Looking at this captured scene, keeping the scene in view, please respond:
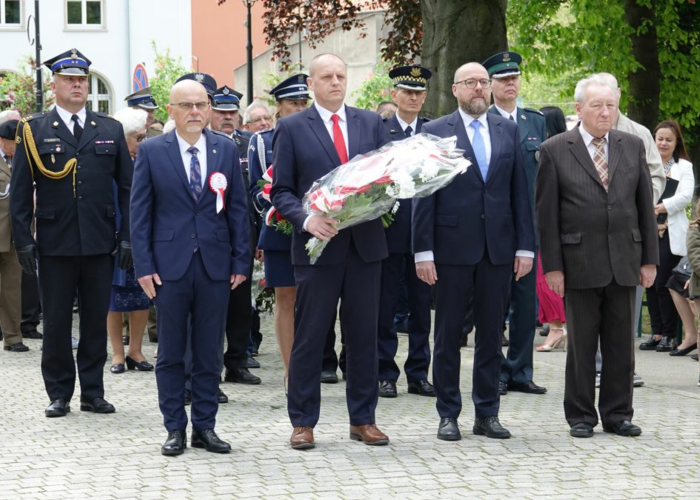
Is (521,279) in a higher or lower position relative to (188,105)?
lower

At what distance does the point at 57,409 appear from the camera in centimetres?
879

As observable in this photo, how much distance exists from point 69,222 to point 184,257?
1744 mm

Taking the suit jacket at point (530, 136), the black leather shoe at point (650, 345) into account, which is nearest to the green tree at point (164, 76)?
the black leather shoe at point (650, 345)

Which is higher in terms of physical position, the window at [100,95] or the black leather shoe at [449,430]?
the window at [100,95]

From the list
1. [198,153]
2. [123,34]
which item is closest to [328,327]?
[198,153]

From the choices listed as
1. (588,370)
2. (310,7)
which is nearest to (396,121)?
(588,370)

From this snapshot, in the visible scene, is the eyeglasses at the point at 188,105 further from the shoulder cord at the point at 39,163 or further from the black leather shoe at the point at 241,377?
the black leather shoe at the point at 241,377

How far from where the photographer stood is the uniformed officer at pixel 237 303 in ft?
33.8

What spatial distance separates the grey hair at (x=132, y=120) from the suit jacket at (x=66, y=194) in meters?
1.87

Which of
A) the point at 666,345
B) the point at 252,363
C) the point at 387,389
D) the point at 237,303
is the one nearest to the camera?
the point at 387,389

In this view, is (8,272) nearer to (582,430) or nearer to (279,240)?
(279,240)

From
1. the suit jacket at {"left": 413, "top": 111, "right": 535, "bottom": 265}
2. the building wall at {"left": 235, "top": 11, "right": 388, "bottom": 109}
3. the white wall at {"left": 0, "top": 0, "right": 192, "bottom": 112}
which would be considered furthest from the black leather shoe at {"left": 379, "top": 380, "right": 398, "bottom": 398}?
the white wall at {"left": 0, "top": 0, "right": 192, "bottom": 112}

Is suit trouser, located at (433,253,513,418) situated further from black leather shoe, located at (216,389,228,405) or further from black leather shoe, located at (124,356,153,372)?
black leather shoe, located at (124,356,153,372)

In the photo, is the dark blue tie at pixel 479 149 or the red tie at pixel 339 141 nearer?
the red tie at pixel 339 141
